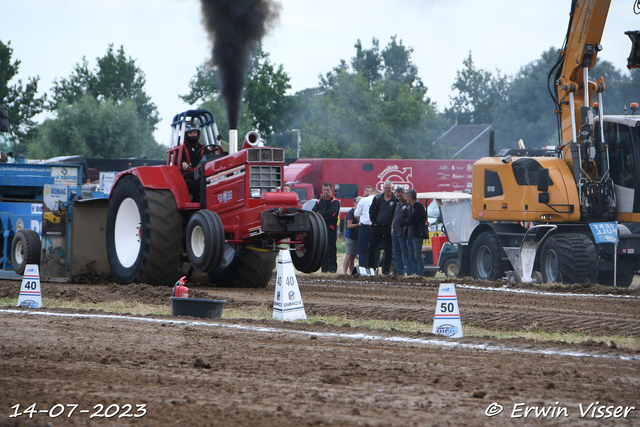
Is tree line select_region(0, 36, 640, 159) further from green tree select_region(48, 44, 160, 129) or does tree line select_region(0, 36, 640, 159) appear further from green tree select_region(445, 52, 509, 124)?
green tree select_region(445, 52, 509, 124)

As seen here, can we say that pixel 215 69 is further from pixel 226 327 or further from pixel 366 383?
pixel 366 383

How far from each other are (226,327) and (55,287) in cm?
495

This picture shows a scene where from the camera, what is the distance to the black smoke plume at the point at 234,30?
11789 millimetres

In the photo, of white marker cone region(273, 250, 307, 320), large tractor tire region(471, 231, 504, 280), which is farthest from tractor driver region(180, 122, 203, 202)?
large tractor tire region(471, 231, 504, 280)

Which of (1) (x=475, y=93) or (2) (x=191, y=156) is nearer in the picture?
(2) (x=191, y=156)

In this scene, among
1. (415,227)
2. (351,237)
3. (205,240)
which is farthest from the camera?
(351,237)

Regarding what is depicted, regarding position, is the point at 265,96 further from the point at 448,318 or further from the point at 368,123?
the point at 448,318

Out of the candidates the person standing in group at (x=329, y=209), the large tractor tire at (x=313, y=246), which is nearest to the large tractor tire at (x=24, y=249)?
the large tractor tire at (x=313, y=246)

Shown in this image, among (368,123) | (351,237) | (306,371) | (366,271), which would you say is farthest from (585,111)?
(368,123)

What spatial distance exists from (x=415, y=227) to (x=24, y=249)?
6793 mm

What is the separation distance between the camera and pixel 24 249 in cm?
1220

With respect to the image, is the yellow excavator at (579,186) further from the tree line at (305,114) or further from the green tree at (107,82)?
the green tree at (107,82)

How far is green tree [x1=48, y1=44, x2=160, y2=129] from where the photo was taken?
219 feet

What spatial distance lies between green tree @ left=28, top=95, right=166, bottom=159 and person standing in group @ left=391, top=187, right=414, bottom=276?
41.8 m
